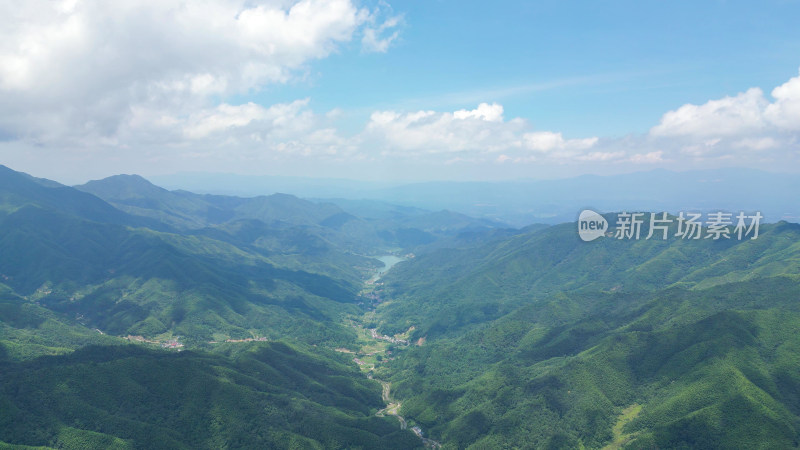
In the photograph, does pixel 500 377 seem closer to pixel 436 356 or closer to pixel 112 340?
pixel 436 356

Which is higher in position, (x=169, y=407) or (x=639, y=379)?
(x=639, y=379)

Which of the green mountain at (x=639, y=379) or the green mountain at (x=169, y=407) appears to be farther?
the green mountain at (x=639, y=379)

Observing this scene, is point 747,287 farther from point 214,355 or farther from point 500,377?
point 214,355

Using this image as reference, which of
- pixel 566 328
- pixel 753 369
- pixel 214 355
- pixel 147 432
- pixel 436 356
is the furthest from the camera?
pixel 436 356

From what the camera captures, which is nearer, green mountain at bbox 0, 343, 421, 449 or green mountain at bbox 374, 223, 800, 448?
green mountain at bbox 0, 343, 421, 449

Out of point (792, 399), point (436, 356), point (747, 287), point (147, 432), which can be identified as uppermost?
point (747, 287)

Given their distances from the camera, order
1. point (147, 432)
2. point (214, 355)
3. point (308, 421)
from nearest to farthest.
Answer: point (147, 432) → point (308, 421) → point (214, 355)

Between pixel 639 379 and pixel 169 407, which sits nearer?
pixel 169 407

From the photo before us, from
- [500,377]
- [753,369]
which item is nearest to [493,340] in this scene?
[500,377]

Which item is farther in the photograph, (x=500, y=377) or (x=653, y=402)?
(x=500, y=377)

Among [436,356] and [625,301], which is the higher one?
[625,301]
